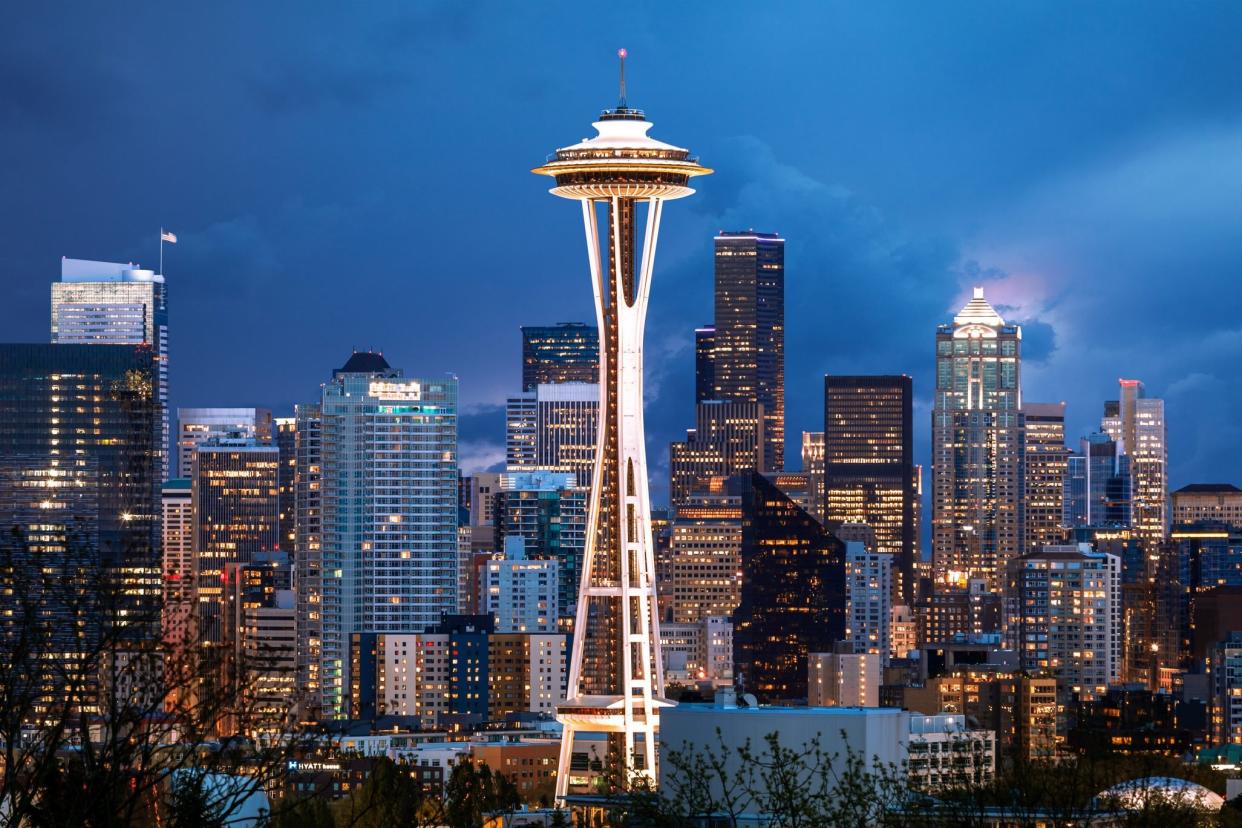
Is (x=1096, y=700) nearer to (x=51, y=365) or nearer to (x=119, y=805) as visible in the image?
(x=51, y=365)

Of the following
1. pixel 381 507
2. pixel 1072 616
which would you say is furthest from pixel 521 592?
pixel 1072 616

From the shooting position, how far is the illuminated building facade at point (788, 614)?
609 ft

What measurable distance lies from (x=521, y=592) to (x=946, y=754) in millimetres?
100393

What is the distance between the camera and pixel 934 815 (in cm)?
4316

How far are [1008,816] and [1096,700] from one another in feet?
366

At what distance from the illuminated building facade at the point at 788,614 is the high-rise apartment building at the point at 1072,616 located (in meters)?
12.7

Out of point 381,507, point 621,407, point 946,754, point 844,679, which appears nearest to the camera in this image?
point 946,754

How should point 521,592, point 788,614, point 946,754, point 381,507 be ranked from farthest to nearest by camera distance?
1. point 788,614
2. point 521,592
3. point 381,507
4. point 946,754

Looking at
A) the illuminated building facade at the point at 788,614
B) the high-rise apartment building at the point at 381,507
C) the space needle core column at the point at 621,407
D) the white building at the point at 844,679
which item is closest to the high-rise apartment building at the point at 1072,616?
the illuminated building facade at the point at 788,614

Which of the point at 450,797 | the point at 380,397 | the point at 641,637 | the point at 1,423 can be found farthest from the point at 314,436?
the point at 450,797

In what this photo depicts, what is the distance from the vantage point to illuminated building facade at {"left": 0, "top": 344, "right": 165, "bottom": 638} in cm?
16988

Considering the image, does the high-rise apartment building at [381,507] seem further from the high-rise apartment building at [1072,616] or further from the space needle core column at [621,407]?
the space needle core column at [621,407]

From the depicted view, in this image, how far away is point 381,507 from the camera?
17138cm

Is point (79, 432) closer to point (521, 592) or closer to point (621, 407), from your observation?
point (521, 592)
